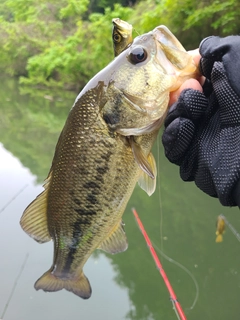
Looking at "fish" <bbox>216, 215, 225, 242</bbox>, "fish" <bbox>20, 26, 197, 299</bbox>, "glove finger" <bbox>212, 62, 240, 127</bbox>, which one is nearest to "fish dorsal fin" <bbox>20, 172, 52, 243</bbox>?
"fish" <bbox>20, 26, 197, 299</bbox>

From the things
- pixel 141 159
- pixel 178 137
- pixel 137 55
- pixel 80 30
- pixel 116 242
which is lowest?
pixel 80 30

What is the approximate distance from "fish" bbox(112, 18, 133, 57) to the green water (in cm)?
124

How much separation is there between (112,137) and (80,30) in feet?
65.4

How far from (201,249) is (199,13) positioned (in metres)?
7.20

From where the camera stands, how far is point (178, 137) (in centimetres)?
161

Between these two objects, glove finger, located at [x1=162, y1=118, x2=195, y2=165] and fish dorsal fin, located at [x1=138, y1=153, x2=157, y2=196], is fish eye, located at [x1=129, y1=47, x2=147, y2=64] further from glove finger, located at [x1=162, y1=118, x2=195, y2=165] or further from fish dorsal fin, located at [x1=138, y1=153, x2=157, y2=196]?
fish dorsal fin, located at [x1=138, y1=153, x2=157, y2=196]

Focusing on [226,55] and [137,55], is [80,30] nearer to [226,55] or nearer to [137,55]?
[137,55]

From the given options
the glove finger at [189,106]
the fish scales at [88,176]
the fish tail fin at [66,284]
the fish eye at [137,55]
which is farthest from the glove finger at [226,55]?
the fish tail fin at [66,284]

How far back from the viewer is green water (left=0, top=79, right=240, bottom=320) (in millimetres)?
4090

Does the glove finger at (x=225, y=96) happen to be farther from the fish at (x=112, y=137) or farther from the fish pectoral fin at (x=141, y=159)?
the fish pectoral fin at (x=141, y=159)

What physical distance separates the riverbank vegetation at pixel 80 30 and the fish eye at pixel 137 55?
8787mm

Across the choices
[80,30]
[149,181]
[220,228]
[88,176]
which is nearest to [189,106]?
[149,181]

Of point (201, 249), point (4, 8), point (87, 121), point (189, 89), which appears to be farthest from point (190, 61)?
point (4, 8)

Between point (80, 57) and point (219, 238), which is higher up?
point (219, 238)
